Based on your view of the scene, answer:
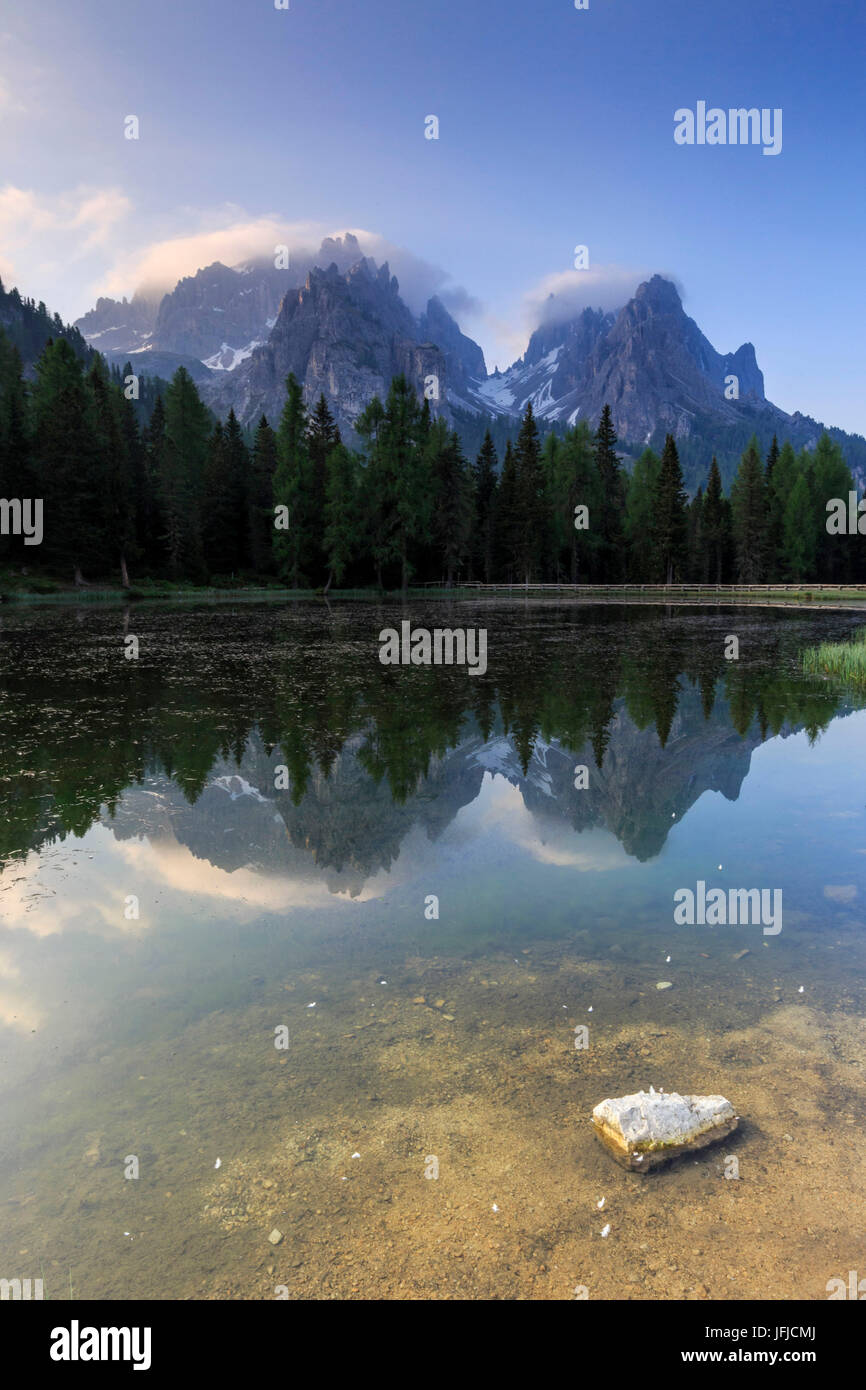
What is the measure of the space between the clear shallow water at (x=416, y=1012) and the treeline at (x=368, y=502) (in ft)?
153

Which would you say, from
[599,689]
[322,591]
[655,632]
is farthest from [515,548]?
[599,689]

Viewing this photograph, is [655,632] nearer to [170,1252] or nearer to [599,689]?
[599,689]

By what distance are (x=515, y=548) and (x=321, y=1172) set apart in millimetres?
82489

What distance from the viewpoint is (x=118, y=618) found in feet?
141

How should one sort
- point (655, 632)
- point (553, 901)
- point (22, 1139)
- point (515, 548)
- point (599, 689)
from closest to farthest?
point (22, 1139)
point (553, 901)
point (599, 689)
point (655, 632)
point (515, 548)

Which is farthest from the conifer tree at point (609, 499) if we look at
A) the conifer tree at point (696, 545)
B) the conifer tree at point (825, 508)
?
the conifer tree at point (825, 508)

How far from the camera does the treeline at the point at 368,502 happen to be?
62.0m

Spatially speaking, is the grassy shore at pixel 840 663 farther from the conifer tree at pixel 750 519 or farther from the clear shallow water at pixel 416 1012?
the conifer tree at pixel 750 519

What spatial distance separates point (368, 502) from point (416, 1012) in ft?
226

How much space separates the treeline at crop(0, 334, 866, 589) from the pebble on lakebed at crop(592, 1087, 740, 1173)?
52.8m

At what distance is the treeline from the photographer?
6203cm

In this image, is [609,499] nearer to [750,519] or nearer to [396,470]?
[750,519]

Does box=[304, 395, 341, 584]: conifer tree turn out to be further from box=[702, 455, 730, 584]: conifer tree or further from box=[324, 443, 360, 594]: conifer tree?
box=[702, 455, 730, 584]: conifer tree

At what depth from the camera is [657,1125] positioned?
4066 millimetres
